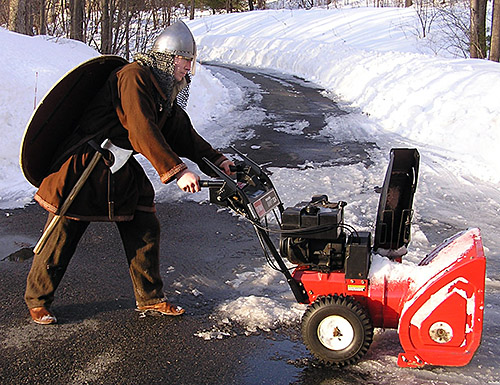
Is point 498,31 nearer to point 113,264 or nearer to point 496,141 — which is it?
point 496,141

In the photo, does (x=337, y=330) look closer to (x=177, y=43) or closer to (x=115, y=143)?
(x=115, y=143)

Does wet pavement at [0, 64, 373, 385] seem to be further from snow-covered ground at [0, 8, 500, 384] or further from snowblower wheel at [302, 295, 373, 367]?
snow-covered ground at [0, 8, 500, 384]

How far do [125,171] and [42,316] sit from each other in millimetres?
1102

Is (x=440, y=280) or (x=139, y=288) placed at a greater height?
(x=440, y=280)

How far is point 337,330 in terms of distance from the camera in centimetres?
370

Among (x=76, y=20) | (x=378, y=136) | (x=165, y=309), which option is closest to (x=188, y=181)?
(x=165, y=309)

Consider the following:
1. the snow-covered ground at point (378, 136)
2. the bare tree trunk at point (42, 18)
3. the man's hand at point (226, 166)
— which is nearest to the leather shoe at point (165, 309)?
the snow-covered ground at point (378, 136)

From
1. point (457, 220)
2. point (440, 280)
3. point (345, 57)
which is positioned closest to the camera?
point (440, 280)

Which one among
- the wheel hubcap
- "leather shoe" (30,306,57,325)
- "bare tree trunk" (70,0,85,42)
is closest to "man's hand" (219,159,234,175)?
the wheel hubcap

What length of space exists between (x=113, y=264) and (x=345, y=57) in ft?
45.8

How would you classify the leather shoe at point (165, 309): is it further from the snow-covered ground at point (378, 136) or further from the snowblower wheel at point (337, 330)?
the snowblower wheel at point (337, 330)

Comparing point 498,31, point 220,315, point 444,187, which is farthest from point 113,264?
point 498,31

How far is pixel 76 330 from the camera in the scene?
4.19 m

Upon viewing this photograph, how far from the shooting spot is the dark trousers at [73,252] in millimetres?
4234
